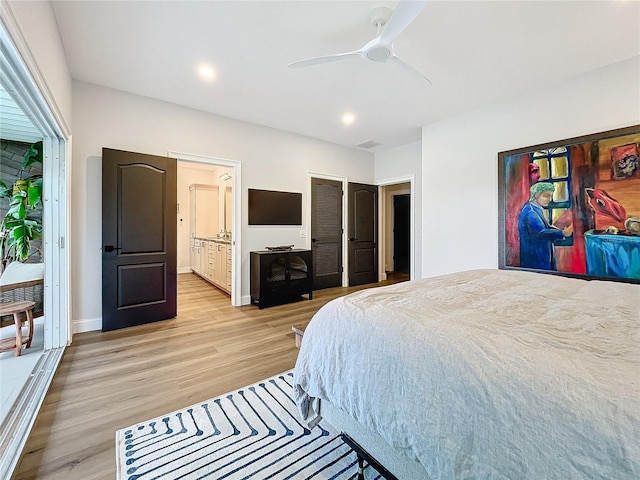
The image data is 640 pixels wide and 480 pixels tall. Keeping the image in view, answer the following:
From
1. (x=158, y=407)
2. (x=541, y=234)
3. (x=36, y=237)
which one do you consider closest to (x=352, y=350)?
(x=158, y=407)

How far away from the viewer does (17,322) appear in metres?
2.39

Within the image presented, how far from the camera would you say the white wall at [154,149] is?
307 centimetres

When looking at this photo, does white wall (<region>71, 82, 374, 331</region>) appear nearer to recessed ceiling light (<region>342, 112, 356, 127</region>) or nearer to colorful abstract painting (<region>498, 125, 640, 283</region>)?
recessed ceiling light (<region>342, 112, 356, 127</region>)

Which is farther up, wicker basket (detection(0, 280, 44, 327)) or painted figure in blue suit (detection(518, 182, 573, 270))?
painted figure in blue suit (detection(518, 182, 573, 270))

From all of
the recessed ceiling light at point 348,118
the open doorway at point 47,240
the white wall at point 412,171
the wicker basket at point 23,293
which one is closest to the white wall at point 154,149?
the wicker basket at point 23,293

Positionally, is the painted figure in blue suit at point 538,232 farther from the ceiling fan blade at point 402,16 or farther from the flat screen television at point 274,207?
the flat screen television at point 274,207

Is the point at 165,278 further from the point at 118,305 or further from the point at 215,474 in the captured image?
the point at 215,474

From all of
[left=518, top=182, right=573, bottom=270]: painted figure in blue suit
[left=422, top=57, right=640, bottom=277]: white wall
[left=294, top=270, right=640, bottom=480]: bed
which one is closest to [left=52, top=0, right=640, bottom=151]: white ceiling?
[left=422, top=57, right=640, bottom=277]: white wall

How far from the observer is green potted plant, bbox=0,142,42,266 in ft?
9.98

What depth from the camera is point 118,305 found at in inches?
125

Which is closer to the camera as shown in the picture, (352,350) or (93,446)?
(352,350)

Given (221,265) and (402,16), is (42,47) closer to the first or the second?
(402,16)

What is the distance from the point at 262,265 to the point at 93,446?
8.84ft

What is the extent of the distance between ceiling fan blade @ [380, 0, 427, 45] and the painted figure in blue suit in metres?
2.45
